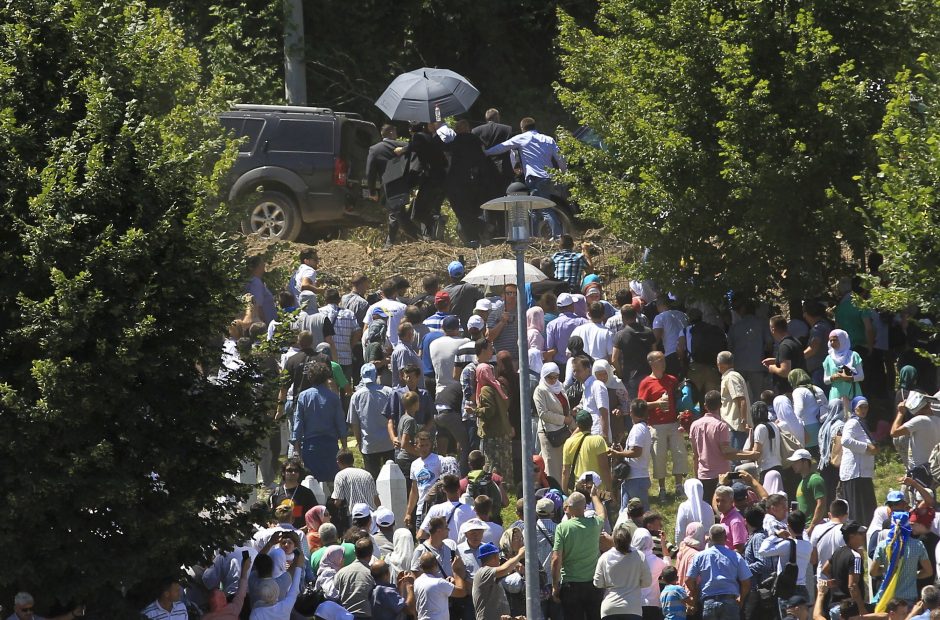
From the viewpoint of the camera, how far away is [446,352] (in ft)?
61.9

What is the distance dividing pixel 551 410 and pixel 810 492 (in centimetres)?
308

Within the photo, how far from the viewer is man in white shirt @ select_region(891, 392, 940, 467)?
1666 centimetres

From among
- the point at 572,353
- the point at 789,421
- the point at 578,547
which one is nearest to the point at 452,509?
the point at 578,547

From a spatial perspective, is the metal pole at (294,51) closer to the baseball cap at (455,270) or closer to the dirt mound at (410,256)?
the dirt mound at (410,256)

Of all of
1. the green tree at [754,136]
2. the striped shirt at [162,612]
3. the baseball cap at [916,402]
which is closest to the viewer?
the striped shirt at [162,612]

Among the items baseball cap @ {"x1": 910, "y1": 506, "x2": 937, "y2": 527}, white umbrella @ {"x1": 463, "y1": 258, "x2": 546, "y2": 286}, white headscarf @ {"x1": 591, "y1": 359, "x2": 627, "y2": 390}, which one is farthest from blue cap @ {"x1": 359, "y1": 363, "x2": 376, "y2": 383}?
baseball cap @ {"x1": 910, "y1": 506, "x2": 937, "y2": 527}

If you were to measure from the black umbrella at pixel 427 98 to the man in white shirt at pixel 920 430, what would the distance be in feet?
35.7

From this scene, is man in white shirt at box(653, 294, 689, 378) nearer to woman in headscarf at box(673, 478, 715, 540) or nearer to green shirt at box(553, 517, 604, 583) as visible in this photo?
woman in headscarf at box(673, 478, 715, 540)

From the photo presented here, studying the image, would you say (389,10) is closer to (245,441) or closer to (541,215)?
(541,215)

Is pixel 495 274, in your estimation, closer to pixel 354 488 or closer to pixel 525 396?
pixel 354 488

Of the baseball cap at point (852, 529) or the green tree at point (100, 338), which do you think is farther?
the baseball cap at point (852, 529)

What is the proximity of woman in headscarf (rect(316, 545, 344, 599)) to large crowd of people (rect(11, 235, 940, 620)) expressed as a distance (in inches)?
1.0

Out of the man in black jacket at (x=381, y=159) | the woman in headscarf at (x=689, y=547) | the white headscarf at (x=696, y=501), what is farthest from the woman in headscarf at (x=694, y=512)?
the man in black jacket at (x=381, y=159)

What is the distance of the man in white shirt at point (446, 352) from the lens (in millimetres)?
18828
